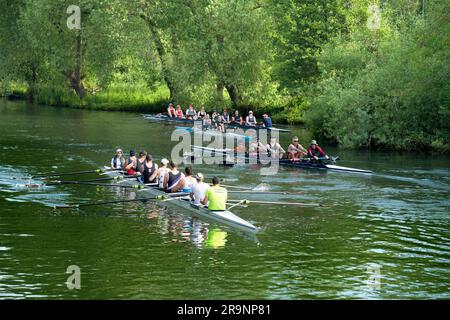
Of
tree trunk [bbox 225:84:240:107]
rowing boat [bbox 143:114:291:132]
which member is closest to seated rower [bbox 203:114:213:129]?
rowing boat [bbox 143:114:291:132]

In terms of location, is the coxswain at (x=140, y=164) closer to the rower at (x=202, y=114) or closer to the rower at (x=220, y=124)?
the rower at (x=220, y=124)

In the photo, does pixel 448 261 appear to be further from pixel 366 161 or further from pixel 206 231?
pixel 366 161

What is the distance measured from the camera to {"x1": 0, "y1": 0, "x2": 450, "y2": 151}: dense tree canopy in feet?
152

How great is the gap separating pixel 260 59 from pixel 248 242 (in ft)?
144

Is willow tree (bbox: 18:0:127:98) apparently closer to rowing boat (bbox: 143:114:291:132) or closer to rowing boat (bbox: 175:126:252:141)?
rowing boat (bbox: 143:114:291:132)

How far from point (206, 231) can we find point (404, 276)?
7.47m

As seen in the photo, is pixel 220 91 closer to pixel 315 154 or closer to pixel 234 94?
pixel 234 94

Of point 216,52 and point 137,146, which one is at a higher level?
point 216,52

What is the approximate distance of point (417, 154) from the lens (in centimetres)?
4562

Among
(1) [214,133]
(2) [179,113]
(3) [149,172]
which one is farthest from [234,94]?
(3) [149,172]

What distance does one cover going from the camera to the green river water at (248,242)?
736 inches

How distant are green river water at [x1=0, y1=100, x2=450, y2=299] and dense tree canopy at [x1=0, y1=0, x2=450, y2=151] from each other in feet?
26.7
